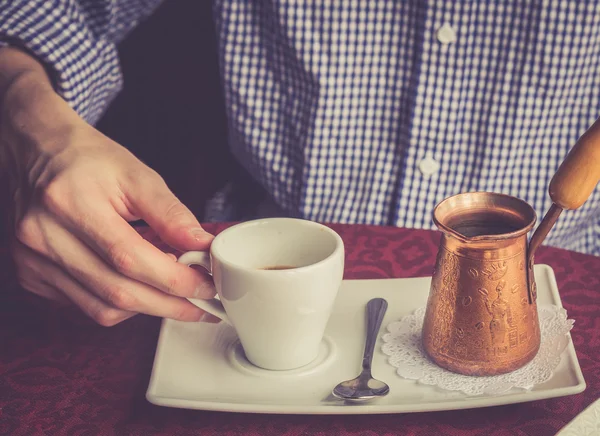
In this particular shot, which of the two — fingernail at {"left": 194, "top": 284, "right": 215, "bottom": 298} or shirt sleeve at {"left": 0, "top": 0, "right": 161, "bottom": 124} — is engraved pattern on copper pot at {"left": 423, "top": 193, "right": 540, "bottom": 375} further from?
shirt sleeve at {"left": 0, "top": 0, "right": 161, "bottom": 124}

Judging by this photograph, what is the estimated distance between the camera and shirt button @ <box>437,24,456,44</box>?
945 mm

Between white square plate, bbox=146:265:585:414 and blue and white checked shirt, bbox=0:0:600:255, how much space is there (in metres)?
0.34

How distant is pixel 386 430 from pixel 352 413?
30mm

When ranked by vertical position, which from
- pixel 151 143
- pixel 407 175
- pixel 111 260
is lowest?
pixel 151 143

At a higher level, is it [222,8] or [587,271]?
[222,8]

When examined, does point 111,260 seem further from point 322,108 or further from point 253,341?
point 322,108

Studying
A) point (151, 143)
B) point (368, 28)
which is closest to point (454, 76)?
point (368, 28)

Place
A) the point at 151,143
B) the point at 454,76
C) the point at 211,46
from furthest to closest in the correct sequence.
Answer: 1. the point at 151,143
2. the point at 211,46
3. the point at 454,76

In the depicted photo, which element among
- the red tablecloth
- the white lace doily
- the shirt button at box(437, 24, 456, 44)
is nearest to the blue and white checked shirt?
the shirt button at box(437, 24, 456, 44)

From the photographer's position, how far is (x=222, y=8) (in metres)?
1.04

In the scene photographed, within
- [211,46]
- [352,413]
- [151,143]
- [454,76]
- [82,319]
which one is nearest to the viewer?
[352,413]

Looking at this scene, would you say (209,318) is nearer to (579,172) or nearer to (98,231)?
(98,231)

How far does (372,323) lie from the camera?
65 cm

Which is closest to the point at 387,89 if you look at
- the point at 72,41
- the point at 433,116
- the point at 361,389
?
the point at 433,116
